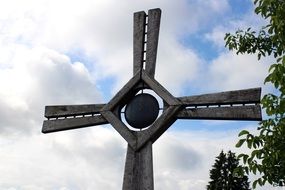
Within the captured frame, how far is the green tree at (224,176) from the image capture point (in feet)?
83.4

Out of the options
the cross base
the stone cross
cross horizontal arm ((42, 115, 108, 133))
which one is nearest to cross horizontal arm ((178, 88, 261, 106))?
the stone cross

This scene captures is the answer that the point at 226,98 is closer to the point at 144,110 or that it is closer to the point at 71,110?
the point at 144,110

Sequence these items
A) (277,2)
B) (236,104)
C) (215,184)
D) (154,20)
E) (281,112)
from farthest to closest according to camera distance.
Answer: (215,184)
(154,20)
(236,104)
(277,2)
(281,112)

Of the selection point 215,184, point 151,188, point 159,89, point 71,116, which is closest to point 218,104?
point 159,89

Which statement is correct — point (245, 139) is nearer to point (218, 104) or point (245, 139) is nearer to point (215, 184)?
point (218, 104)

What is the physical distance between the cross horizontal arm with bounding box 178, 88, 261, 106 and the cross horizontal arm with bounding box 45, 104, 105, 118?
2305 mm

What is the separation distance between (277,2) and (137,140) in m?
5.16

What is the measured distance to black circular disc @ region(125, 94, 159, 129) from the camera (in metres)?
9.91

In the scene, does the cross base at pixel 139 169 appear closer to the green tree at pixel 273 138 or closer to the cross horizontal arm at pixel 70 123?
the cross horizontal arm at pixel 70 123

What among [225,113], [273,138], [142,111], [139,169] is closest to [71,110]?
[142,111]

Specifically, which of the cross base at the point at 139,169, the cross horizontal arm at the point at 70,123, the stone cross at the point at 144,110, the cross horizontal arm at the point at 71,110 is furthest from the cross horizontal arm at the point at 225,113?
the cross horizontal arm at the point at 71,110

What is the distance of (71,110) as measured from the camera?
10984mm

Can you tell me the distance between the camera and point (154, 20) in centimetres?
1084

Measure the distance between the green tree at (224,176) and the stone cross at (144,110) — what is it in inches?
636
